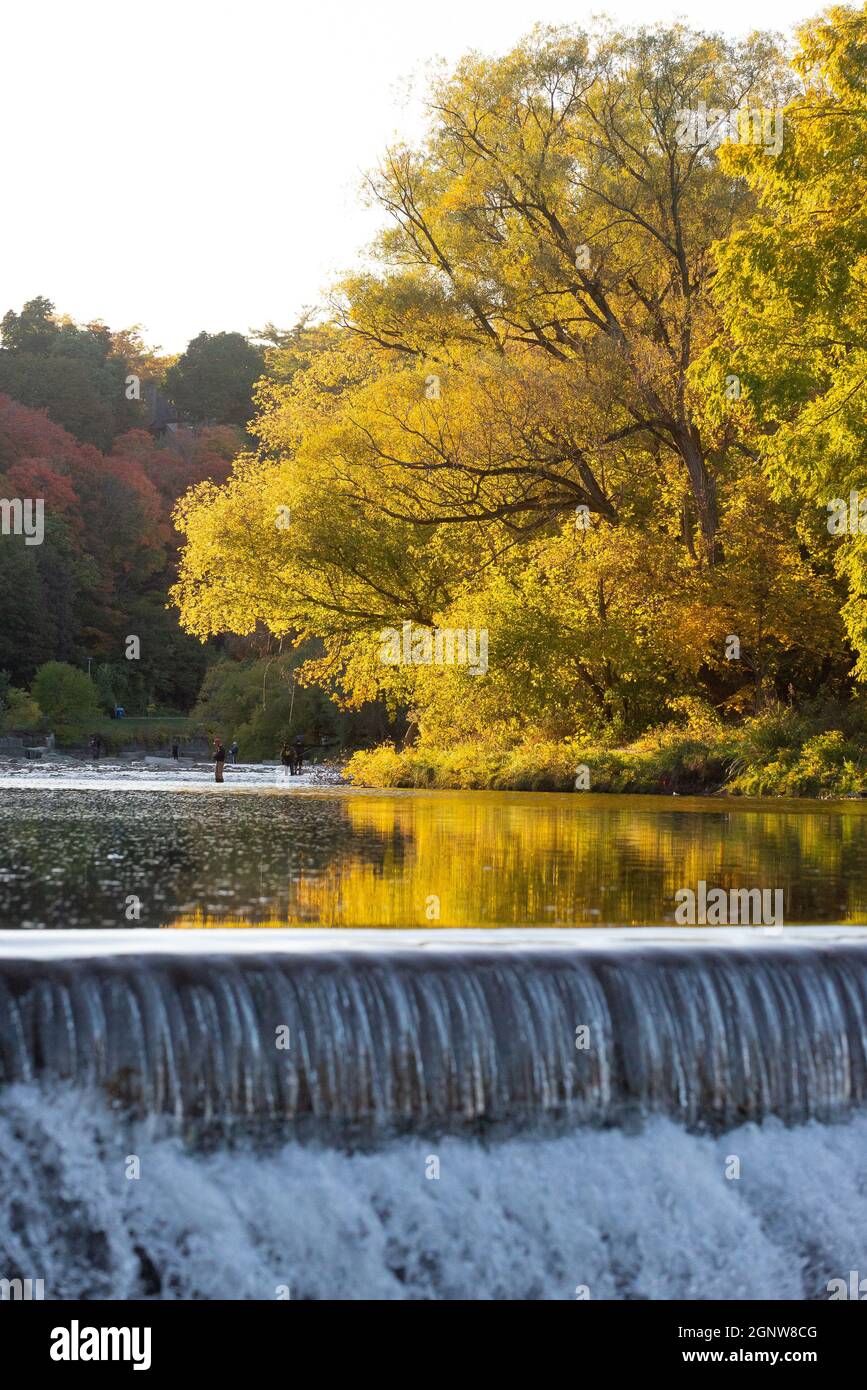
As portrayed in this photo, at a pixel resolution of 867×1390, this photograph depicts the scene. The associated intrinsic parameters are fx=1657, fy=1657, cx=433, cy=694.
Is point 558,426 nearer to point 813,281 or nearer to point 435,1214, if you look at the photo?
point 813,281

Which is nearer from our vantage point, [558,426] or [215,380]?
[558,426]

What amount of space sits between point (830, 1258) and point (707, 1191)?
26.8 inches

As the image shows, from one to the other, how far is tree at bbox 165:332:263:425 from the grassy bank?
49.6m

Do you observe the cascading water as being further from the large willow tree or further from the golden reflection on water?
the large willow tree

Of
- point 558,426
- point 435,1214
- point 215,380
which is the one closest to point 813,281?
point 558,426

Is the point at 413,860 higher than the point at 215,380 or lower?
lower

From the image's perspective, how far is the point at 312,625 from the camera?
1241 inches

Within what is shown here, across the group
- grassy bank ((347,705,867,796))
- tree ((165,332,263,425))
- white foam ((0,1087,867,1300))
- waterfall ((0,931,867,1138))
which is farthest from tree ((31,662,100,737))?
white foam ((0,1087,867,1300))

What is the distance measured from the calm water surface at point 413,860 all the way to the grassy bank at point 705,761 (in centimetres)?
139

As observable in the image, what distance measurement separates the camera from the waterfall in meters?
7.60

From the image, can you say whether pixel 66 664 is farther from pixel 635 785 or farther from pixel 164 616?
pixel 635 785

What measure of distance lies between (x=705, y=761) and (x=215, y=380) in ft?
179

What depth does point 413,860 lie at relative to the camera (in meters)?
13.7
